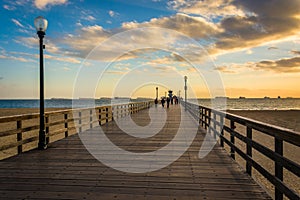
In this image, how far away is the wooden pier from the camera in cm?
404

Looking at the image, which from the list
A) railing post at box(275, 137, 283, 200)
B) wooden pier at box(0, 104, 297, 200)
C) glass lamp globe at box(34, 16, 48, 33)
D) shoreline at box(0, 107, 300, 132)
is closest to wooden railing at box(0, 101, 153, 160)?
wooden pier at box(0, 104, 297, 200)

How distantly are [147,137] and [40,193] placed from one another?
6022mm

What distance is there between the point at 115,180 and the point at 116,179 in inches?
2.2

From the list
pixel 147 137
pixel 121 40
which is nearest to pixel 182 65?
pixel 121 40

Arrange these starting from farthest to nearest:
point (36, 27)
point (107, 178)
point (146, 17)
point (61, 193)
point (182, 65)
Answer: point (182, 65) < point (146, 17) < point (36, 27) < point (107, 178) < point (61, 193)

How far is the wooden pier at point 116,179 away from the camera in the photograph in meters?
4.04

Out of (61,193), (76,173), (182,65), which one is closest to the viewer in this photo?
(61,193)

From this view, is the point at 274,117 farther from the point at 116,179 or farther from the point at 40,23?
the point at 116,179

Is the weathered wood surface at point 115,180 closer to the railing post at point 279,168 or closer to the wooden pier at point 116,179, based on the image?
the wooden pier at point 116,179

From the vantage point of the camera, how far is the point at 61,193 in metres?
4.07

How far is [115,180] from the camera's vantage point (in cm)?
474

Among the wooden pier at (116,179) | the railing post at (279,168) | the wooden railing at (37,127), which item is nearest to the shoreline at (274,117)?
the wooden railing at (37,127)

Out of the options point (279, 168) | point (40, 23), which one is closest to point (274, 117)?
point (40, 23)

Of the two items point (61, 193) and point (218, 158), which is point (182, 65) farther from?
point (61, 193)
